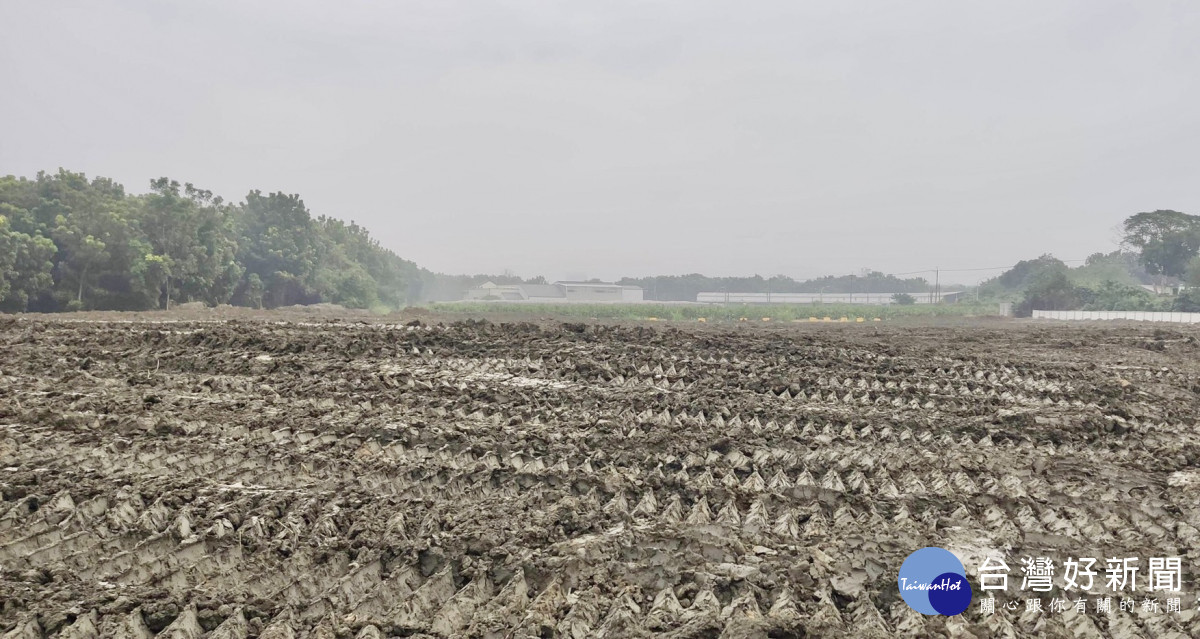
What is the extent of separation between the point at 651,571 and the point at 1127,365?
12.5 metres

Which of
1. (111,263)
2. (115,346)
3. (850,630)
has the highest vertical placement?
(111,263)

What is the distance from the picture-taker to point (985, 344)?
15.5m

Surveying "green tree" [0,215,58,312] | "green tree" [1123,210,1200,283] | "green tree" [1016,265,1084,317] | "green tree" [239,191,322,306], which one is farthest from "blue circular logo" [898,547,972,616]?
"green tree" [1123,210,1200,283]

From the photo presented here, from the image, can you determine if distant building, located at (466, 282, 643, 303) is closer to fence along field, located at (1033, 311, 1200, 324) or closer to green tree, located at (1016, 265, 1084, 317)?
green tree, located at (1016, 265, 1084, 317)

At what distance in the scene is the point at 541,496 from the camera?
4.48m

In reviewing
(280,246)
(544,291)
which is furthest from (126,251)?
(544,291)

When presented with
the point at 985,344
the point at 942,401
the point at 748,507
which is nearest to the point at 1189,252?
the point at 985,344

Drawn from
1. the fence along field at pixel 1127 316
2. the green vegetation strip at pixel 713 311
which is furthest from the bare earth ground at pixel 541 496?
the fence along field at pixel 1127 316

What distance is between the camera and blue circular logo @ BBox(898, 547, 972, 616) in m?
3.24

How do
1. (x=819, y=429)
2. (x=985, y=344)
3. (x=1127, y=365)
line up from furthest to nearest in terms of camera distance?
(x=985, y=344), (x=1127, y=365), (x=819, y=429)

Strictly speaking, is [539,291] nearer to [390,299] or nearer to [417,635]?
[390,299]

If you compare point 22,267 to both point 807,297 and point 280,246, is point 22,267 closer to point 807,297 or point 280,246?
point 280,246

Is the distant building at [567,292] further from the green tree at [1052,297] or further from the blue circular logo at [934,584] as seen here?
the blue circular logo at [934,584]

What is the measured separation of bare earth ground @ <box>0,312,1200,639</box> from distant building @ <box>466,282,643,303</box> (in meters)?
62.1
